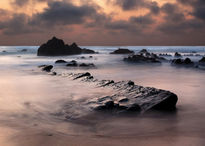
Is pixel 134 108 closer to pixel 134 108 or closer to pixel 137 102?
pixel 134 108

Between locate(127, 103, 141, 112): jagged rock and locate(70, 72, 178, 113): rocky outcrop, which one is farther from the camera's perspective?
locate(70, 72, 178, 113): rocky outcrop

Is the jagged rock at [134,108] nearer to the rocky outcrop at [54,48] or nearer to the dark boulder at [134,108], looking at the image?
the dark boulder at [134,108]

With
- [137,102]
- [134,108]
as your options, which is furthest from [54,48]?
[134,108]

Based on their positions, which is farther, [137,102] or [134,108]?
[137,102]

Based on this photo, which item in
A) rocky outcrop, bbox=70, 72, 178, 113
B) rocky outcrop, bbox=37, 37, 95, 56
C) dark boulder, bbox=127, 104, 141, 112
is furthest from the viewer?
rocky outcrop, bbox=37, 37, 95, 56

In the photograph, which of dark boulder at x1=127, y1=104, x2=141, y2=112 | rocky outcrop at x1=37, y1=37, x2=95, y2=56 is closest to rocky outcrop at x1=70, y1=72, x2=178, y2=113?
dark boulder at x1=127, y1=104, x2=141, y2=112

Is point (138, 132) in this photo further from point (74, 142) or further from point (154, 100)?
point (154, 100)

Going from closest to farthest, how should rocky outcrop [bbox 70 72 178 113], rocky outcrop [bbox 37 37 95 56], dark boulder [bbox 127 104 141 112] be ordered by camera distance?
dark boulder [bbox 127 104 141 112] → rocky outcrop [bbox 70 72 178 113] → rocky outcrop [bbox 37 37 95 56]

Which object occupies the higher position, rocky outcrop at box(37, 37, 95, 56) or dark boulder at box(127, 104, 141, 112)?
rocky outcrop at box(37, 37, 95, 56)

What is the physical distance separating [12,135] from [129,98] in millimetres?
4327

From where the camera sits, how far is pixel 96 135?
4.86 m

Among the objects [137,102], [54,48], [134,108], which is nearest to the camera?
[134,108]

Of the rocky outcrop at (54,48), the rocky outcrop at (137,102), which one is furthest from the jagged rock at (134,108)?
the rocky outcrop at (54,48)

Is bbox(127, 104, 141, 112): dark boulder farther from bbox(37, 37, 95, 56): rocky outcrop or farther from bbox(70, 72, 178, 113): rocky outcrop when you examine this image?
bbox(37, 37, 95, 56): rocky outcrop
